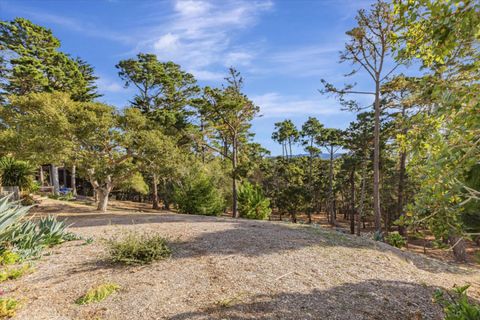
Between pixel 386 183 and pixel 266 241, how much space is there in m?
23.6

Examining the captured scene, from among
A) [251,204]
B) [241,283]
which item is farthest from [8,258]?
[251,204]

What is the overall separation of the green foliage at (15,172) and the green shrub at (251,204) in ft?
37.7

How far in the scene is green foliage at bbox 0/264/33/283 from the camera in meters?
4.24

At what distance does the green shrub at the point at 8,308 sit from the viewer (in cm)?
321

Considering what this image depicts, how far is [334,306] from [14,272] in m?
5.03

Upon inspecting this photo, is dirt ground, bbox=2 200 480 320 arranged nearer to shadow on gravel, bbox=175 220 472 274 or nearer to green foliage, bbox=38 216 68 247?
shadow on gravel, bbox=175 220 472 274

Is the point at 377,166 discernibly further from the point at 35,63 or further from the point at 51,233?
the point at 35,63

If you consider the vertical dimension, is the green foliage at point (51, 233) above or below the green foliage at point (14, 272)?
above

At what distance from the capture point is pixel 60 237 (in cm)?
626

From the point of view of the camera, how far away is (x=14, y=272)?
4.39 metres

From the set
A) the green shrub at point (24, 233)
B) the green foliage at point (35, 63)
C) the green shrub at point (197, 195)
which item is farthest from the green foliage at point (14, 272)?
the green foliage at point (35, 63)

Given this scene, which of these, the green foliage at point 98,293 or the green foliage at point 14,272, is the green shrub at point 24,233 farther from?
the green foliage at point 98,293

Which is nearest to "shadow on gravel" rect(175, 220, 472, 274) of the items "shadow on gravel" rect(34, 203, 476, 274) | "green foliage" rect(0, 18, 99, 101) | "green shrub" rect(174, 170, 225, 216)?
"shadow on gravel" rect(34, 203, 476, 274)

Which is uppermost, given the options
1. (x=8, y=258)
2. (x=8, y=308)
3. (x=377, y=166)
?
(x=377, y=166)
